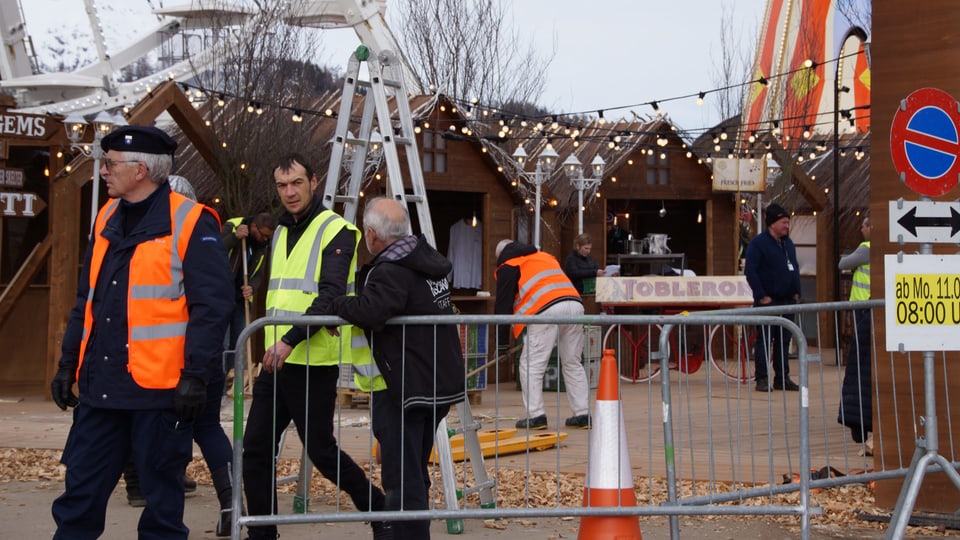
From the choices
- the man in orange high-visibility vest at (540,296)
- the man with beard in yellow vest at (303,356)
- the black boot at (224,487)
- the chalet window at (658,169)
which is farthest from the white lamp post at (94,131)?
the chalet window at (658,169)

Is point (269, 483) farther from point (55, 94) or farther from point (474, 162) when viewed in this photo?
point (55, 94)

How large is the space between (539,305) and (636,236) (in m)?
13.2

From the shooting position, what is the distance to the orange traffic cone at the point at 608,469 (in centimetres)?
547

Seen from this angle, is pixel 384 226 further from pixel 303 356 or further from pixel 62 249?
→ pixel 62 249

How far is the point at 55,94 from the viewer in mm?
30234

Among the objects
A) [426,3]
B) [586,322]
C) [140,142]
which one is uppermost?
[426,3]

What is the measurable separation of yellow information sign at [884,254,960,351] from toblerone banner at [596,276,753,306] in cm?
873

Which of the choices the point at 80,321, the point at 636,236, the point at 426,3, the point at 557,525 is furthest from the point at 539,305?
the point at 426,3

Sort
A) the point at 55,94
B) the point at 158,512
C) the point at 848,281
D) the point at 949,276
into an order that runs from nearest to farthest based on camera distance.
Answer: the point at 158,512 → the point at 949,276 → the point at 848,281 → the point at 55,94

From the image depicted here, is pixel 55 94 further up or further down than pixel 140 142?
further up

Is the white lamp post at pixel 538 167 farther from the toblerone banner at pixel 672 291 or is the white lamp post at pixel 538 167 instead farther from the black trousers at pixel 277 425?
the black trousers at pixel 277 425

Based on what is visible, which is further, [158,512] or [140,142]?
[140,142]

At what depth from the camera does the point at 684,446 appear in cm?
931

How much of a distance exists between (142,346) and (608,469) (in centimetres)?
208
